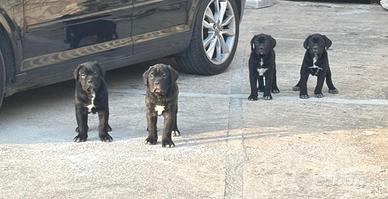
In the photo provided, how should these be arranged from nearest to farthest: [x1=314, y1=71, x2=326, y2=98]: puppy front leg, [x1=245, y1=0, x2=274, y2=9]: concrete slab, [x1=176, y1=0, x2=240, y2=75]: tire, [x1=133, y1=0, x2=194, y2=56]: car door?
[x1=133, y1=0, x2=194, y2=56]: car door → [x1=314, y1=71, x2=326, y2=98]: puppy front leg → [x1=176, y1=0, x2=240, y2=75]: tire → [x1=245, y1=0, x2=274, y2=9]: concrete slab

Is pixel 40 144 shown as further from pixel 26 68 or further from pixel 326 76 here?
pixel 326 76

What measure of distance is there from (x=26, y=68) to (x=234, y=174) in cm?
186

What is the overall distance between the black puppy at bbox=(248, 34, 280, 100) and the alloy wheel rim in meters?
0.99

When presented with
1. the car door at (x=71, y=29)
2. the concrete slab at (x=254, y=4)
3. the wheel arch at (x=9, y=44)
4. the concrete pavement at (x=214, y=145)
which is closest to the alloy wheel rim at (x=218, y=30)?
the concrete pavement at (x=214, y=145)

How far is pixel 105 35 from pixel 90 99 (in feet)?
3.30

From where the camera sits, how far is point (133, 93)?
701cm

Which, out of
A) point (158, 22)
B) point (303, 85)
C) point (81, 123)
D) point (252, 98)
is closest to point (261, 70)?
point (252, 98)

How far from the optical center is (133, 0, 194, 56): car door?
6.63m

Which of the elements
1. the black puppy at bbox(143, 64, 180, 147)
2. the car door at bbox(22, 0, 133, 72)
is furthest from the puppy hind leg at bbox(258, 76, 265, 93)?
the black puppy at bbox(143, 64, 180, 147)

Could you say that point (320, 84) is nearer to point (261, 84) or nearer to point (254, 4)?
point (261, 84)

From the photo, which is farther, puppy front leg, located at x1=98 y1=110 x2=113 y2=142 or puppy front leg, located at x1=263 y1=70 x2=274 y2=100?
puppy front leg, located at x1=263 y1=70 x2=274 y2=100

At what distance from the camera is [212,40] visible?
25.6ft

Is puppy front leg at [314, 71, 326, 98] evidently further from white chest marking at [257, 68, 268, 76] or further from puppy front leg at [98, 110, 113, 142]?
puppy front leg at [98, 110, 113, 142]

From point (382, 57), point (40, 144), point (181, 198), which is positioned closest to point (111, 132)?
point (40, 144)
